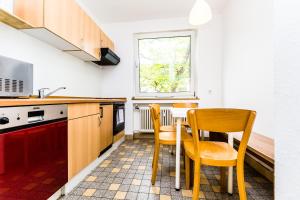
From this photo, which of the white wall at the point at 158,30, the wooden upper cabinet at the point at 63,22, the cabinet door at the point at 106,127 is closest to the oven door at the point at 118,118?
the cabinet door at the point at 106,127

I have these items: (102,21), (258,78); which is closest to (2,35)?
(102,21)

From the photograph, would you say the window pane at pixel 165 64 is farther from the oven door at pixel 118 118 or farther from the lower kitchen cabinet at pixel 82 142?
the lower kitchen cabinet at pixel 82 142

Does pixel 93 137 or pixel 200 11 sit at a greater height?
pixel 200 11

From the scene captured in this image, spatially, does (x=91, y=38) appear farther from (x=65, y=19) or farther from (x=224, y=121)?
(x=224, y=121)

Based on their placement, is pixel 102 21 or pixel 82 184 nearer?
pixel 82 184

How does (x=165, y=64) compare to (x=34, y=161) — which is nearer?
(x=34, y=161)

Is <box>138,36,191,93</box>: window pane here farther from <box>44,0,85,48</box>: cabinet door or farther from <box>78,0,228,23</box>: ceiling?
<box>44,0,85,48</box>: cabinet door

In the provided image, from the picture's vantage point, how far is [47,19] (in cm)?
162

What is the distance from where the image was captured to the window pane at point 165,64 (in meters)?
3.71

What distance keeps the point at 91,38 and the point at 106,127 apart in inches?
56.0

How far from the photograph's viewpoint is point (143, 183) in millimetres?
1734

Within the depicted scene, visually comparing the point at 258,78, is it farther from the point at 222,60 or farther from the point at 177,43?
the point at 177,43

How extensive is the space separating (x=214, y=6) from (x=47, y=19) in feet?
9.69

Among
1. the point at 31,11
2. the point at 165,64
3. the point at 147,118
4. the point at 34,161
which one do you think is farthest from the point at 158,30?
the point at 34,161
